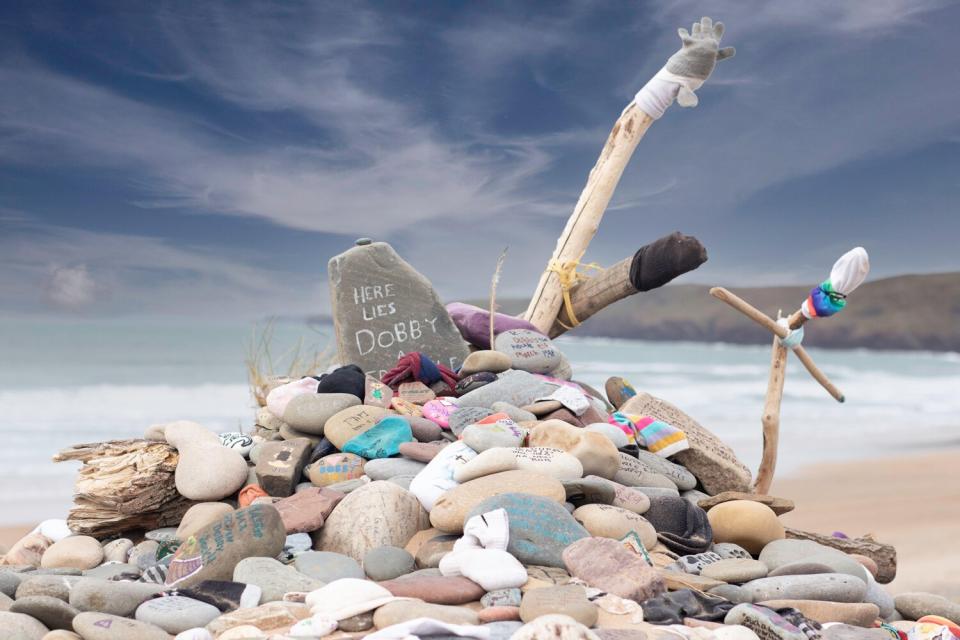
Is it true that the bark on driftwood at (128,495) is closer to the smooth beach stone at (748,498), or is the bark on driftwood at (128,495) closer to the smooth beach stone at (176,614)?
the smooth beach stone at (176,614)

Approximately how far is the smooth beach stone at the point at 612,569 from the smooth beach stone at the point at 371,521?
45.0 inches

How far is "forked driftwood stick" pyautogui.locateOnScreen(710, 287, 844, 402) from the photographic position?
323 inches

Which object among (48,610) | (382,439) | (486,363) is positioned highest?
(486,363)

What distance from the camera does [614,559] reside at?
4688mm

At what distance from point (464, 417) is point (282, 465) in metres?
1.41

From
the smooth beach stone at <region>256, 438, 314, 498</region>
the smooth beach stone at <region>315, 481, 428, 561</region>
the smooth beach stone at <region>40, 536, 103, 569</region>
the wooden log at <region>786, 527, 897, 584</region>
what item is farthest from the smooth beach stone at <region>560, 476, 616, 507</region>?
the smooth beach stone at <region>40, 536, 103, 569</region>

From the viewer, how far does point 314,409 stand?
7.05m

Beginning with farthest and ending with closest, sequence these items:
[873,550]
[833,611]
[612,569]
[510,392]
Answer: [510,392] < [873,550] < [833,611] < [612,569]

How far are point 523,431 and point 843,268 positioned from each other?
3545mm

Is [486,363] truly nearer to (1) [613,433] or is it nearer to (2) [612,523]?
(1) [613,433]

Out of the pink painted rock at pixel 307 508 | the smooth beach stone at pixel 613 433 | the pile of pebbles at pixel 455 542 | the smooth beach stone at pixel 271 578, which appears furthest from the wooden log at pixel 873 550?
the smooth beach stone at pixel 271 578

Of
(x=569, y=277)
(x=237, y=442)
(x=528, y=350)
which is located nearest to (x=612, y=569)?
(x=237, y=442)

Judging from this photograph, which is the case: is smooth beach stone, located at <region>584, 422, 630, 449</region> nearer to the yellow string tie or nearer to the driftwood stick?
the driftwood stick

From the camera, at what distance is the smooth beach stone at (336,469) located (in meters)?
6.43
